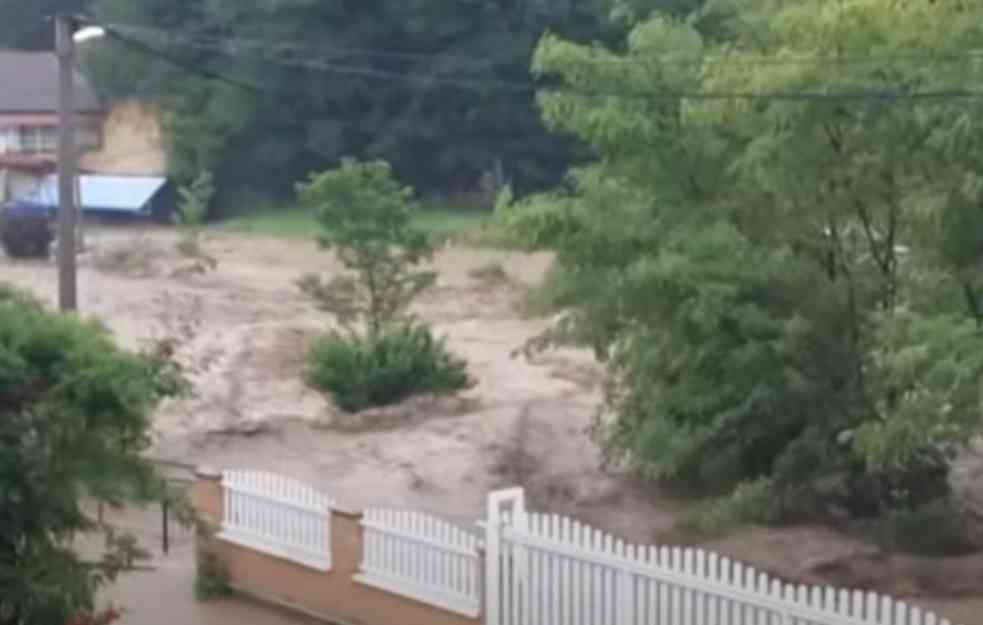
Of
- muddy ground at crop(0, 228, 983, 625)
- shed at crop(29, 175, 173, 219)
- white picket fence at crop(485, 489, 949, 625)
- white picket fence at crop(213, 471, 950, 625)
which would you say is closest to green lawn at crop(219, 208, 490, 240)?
shed at crop(29, 175, 173, 219)

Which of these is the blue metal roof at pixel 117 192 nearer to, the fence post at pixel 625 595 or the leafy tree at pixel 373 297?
the leafy tree at pixel 373 297

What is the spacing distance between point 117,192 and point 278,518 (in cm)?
5562

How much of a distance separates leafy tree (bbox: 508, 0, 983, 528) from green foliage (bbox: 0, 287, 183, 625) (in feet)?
22.7

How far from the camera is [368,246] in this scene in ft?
96.2

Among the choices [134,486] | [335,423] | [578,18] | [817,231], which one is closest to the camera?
[134,486]

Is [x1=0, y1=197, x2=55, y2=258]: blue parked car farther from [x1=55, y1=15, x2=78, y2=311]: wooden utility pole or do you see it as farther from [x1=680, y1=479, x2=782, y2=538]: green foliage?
[x1=680, y1=479, x2=782, y2=538]: green foliage

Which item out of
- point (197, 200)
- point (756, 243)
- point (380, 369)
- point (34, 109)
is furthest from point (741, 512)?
point (34, 109)

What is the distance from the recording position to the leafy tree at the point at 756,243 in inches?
634

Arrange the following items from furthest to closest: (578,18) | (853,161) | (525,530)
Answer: (578,18) < (853,161) < (525,530)

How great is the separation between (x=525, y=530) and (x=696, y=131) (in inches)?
230

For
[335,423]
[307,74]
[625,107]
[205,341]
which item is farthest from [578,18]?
[625,107]

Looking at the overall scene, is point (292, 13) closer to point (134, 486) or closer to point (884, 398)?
point (884, 398)

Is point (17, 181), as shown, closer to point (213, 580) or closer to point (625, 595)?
point (213, 580)

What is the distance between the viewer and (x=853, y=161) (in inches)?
660
